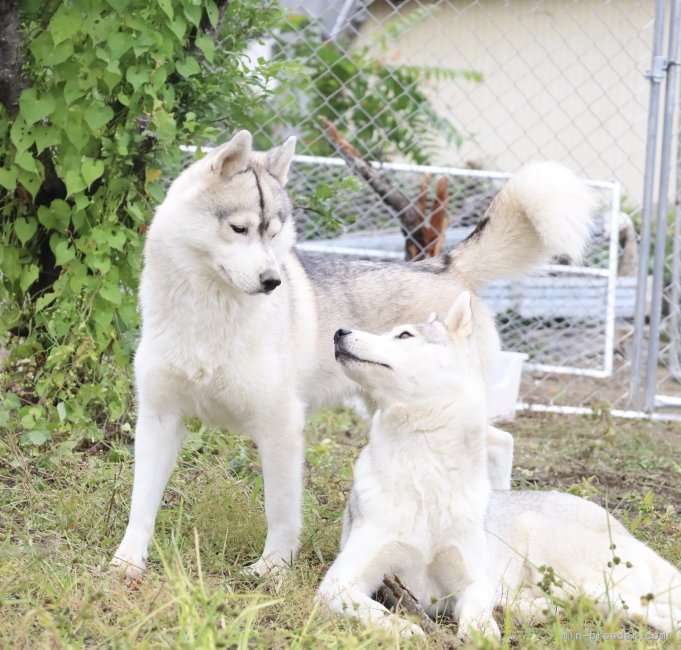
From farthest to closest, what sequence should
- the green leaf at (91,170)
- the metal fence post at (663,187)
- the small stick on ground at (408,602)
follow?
1. the metal fence post at (663,187)
2. the green leaf at (91,170)
3. the small stick on ground at (408,602)

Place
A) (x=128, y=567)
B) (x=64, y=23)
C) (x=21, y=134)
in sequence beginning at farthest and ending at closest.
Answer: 1. (x=21, y=134)
2. (x=64, y=23)
3. (x=128, y=567)

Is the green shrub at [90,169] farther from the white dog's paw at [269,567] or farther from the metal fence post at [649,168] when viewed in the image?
the metal fence post at [649,168]

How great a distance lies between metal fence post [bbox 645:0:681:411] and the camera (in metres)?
5.56

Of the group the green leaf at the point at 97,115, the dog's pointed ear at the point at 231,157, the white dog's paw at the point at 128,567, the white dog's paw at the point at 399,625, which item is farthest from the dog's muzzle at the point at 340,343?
the green leaf at the point at 97,115

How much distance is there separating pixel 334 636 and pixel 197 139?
2.31 metres

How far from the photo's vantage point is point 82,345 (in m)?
3.97

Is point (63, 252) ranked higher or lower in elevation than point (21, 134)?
lower

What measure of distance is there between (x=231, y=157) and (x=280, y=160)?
0.87 feet

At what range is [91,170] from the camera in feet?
12.5

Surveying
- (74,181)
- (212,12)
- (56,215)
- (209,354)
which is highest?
(212,12)

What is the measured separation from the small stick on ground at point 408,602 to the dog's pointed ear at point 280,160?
1346 mm

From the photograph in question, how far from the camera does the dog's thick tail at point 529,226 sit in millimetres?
3662

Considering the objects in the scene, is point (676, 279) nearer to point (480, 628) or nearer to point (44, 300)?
point (44, 300)

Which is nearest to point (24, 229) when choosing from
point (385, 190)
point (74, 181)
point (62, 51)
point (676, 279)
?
point (74, 181)
